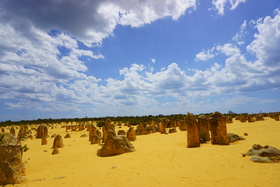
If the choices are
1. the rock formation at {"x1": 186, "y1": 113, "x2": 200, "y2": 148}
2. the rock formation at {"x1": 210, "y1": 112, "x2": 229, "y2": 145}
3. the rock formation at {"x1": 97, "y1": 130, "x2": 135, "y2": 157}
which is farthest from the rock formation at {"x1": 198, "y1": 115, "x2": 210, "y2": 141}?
the rock formation at {"x1": 97, "y1": 130, "x2": 135, "y2": 157}

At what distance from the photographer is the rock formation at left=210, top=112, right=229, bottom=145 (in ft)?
48.6

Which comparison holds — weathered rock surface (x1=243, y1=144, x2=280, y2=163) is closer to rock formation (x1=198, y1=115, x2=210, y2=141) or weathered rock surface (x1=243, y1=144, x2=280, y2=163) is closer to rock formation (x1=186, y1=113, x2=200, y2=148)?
rock formation (x1=186, y1=113, x2=200, y2=148)

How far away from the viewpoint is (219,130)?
14875 mm

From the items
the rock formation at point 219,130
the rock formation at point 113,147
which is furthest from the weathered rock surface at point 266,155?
the rock formation at point 113,147

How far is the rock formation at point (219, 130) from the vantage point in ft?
48.6

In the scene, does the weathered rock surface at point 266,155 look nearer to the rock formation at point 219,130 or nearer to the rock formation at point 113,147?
the rock formation at point 219,130

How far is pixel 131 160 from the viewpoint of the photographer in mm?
11594

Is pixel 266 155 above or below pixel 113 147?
above

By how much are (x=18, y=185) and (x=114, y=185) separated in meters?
3.84

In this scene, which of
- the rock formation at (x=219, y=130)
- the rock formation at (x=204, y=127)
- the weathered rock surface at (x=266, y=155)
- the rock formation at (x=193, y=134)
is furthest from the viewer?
the rock formation at (x=204, y=127)

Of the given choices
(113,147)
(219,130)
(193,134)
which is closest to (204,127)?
(219,130)

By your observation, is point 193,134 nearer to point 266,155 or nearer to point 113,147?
point 266,155

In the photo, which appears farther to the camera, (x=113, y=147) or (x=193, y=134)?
(x=193, y=134)

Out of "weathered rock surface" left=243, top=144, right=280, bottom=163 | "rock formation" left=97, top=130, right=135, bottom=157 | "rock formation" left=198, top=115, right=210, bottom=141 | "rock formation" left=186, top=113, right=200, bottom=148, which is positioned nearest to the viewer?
"weathered rock surface" left=243, top=144, right=280, bottom=163
